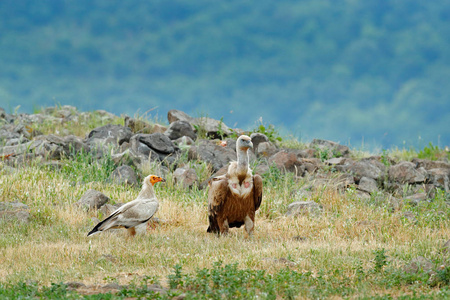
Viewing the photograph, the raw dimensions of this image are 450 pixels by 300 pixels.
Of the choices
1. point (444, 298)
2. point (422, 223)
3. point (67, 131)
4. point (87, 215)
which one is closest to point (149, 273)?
point (444, 298)

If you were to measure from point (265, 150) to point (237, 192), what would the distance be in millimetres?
7193

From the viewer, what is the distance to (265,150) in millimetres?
15203

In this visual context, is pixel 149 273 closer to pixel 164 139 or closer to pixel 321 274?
pixel 321 274

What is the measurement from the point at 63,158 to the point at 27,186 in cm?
275

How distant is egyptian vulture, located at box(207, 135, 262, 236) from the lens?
8062 millimetres

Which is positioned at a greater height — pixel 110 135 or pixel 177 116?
pixel 177 116

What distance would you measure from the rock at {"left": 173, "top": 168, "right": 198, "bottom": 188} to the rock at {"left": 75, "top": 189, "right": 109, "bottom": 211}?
87.9 inches

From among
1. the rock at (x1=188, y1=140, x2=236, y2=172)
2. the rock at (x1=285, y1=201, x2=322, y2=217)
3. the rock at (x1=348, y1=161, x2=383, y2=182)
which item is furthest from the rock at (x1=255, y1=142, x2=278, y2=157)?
the rock at (x1=285, y1=201, x2=322, y2=217)

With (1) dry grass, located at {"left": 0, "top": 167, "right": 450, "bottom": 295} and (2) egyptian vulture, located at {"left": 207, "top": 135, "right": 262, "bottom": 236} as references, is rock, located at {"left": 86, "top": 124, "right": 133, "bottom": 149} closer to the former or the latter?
(1) dry grass, located at {"left": 0, "top": 167, "right": 450, "bottom": 295}

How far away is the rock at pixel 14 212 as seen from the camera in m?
9.55

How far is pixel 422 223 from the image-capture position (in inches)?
382

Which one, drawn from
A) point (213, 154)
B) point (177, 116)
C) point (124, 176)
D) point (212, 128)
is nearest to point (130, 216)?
point (124, 176)

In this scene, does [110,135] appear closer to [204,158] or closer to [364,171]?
[204,158]

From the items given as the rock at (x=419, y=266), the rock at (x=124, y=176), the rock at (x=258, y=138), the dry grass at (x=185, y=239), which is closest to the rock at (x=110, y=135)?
the rock at (x=124, y=176)
